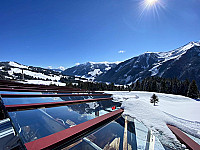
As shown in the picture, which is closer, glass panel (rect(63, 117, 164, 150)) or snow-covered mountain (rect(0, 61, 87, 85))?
glass panel (rect(63, 117, 164, 150))

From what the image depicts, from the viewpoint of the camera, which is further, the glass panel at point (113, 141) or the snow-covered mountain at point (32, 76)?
the snow-covered mountain at point (32, 76)

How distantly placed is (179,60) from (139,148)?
18799 cm

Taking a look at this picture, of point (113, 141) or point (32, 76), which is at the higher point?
point (32, 76)

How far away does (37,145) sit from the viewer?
912 mm

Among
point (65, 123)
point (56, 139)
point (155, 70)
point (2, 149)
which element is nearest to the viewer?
point (2, 149)

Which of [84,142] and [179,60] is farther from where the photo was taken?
[179,60]

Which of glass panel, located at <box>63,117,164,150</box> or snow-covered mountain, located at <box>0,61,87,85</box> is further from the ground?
snow-covered mountain, located at <box>0,61,87,85</box>

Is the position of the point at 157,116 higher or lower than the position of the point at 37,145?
lower

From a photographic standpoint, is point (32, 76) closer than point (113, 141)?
No

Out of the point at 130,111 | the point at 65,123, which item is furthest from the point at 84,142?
the point at 130,111

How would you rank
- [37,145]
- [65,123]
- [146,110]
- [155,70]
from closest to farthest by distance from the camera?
1. [37,145]
2. [65,123]
3. [146,110]
4. [155,70]

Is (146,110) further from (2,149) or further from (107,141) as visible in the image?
(2,149)

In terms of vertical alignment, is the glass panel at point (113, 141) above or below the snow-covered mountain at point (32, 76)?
below

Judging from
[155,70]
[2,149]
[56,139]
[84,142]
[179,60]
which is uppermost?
[179,60]
